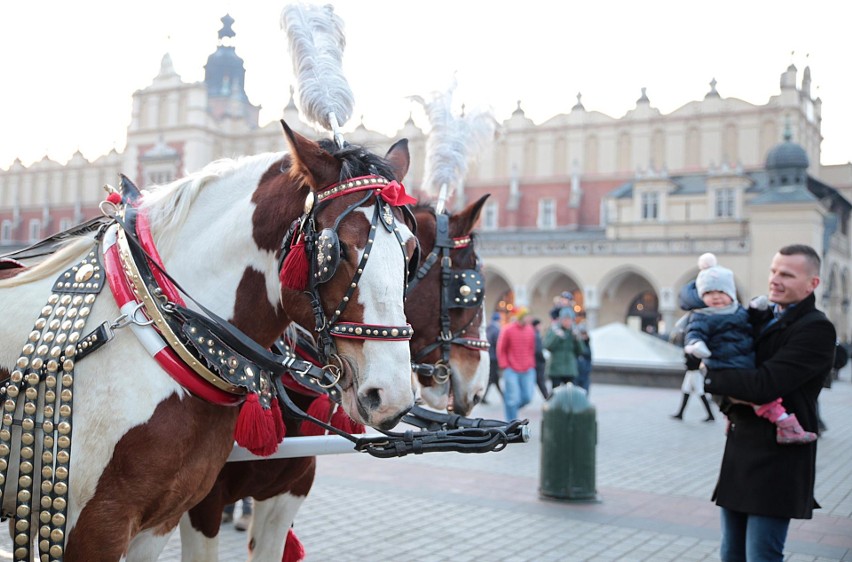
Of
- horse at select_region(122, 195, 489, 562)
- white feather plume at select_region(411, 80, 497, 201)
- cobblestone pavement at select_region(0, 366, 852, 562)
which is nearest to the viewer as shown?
horse at select_region(122, 195, 489, 562)

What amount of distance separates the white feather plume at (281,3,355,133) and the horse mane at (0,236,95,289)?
826mm

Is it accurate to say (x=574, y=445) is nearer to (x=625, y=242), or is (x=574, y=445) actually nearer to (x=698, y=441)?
(x=698, y=441)

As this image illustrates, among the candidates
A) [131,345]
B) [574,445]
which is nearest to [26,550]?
[131,345]

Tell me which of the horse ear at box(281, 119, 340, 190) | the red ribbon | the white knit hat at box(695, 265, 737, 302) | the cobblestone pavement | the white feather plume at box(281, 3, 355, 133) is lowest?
the cobblestone pavement

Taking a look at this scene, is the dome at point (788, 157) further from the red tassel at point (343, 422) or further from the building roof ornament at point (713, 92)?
the red tassel at point (343, 422)

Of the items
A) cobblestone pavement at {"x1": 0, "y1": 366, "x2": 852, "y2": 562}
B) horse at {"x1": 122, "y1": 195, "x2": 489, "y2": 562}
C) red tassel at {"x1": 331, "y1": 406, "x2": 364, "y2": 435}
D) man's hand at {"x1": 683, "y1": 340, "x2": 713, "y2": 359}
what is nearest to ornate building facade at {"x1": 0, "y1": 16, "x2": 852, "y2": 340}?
cobblestone pavement at {"x1": 0, "y1": 366, "x2": 852, "y2": 562}

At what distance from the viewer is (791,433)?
11.2ft

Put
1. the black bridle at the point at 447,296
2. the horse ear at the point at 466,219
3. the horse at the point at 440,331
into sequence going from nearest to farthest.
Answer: the horse at the point at 440,331
the black bridle at the point at 447,296
the horse ear at the point at 466,219

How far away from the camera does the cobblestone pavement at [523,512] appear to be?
528 centimetres

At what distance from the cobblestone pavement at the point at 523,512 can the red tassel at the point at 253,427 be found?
2.85 metres

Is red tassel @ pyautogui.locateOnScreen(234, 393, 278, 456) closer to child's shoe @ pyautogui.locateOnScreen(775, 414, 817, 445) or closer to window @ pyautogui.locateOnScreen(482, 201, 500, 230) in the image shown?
child's shoe @ pyautogui.locateOnScreen(775, 414, 817, 445)

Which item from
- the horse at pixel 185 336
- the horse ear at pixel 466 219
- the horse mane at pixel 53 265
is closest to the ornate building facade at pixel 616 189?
the horse ear at pixel 466 219

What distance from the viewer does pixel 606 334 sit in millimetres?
21422

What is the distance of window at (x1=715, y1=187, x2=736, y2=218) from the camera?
129 ft
